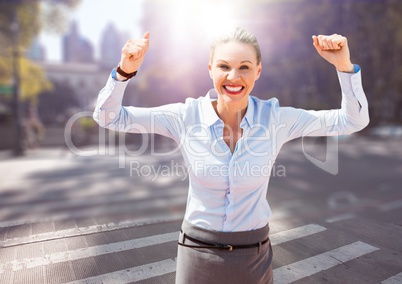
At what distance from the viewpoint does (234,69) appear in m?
1.90

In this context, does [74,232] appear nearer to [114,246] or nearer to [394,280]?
[114,246]

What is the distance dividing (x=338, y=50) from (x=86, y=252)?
3209mm

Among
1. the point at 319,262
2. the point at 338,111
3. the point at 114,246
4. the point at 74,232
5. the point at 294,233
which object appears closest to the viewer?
the point at 338,111

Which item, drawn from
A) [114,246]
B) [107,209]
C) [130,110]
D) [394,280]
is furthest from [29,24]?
[394,280]

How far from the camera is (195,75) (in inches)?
1355

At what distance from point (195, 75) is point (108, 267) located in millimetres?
32053

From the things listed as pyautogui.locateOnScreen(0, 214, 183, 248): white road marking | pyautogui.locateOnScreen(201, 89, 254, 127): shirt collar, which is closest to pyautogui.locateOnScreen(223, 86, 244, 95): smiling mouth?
pyautogui.locateOnScreen(201, 89, 254, 127): shirt collar

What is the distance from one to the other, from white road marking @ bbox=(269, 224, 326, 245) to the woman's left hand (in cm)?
268

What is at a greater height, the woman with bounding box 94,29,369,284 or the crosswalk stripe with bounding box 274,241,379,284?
the woman with bounding box 94,29,369,284

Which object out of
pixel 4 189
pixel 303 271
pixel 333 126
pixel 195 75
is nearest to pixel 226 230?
pixel 333 126

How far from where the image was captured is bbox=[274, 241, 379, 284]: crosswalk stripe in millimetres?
3326

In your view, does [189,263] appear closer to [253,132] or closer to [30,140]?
[253,132]

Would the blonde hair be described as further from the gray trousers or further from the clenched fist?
the gray trousers

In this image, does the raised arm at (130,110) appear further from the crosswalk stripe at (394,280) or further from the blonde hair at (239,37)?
the crosswalk stripe at (394,280)
